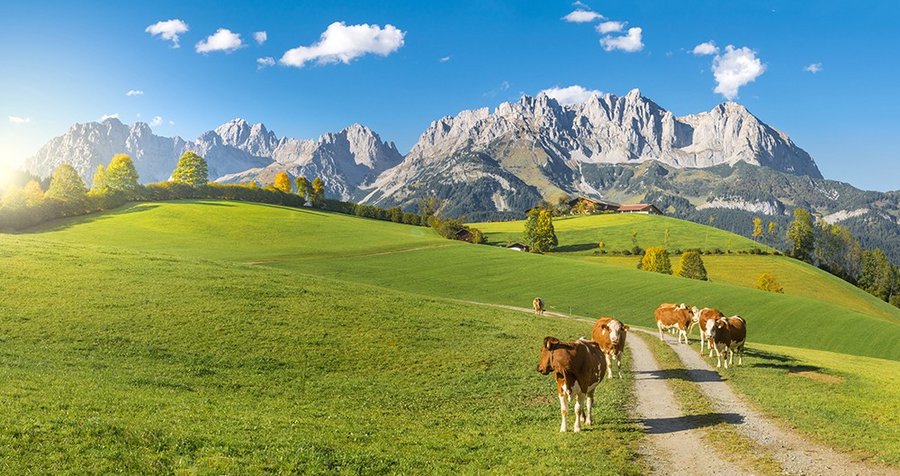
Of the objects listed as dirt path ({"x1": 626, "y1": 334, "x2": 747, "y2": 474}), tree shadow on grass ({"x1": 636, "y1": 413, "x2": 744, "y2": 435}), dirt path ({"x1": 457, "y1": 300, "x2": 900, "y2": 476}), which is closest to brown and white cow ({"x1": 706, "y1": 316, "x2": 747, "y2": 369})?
dirt path ({"x1": 457, "y1": 300, "x2": 900, "y2": 476})

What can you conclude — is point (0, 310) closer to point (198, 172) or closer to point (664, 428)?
point (664, 428)

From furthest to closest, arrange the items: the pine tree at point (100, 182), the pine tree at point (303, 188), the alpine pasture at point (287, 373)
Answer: the pine tree at point (303, 188) → the pine tree at point (100, 182) → the alpine pasture at point (287, 373)

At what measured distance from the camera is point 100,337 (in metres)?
29.3

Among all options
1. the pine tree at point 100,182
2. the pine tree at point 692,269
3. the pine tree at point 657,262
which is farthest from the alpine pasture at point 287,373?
the pine tree at point 100,182

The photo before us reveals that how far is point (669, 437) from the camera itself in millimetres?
17797

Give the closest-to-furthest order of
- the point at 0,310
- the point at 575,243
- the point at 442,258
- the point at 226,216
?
1. the point at 0,310
2. the point at 442,258
3. the point at 226,216
4. the point at 575,243

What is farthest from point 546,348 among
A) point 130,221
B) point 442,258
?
point 130,221

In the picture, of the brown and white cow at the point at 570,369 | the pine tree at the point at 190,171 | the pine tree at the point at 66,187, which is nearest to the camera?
the brown and white cow at the point at 570,369

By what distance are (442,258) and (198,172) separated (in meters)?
97.4

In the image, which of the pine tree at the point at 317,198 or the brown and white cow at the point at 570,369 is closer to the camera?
the brown and white cow at the point at 570,369

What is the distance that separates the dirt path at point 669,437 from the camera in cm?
1516

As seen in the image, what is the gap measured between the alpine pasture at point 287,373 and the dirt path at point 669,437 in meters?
0.76

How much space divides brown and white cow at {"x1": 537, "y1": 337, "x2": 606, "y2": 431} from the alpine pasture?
1219mm

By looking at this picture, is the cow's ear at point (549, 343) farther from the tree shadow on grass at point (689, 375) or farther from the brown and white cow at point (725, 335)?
the brown and white cow at point (725, 335)
